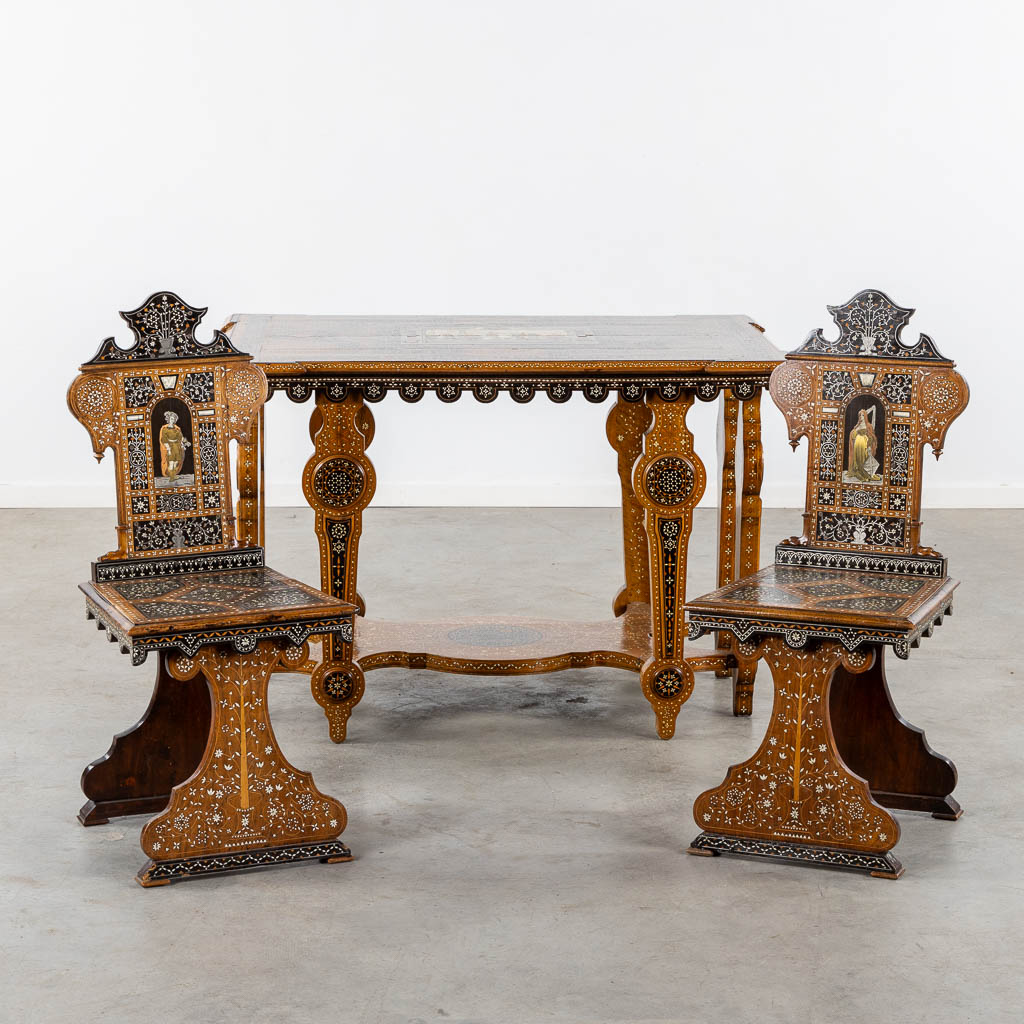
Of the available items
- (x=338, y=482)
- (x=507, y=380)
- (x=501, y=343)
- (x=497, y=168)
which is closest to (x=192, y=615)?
(x=338, y=482)

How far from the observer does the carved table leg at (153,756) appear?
4.41 m

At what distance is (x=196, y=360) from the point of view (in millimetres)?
4477

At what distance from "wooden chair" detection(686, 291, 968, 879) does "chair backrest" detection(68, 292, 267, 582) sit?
1.36 metres

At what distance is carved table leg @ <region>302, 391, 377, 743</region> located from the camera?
4.98m

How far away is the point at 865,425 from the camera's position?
14.8 feet

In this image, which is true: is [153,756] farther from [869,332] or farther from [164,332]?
[869,332]

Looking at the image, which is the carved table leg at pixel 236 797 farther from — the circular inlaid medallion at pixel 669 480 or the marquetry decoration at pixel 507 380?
the circular inlaid medallion at pixel 669 480

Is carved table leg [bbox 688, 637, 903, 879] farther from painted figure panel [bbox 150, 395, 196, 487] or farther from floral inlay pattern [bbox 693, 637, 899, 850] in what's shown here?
painted figure panel [bbox 150, 395, 196, 487]

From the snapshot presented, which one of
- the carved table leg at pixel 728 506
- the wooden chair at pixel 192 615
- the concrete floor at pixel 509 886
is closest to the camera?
the concrete floor at pixel 509 886

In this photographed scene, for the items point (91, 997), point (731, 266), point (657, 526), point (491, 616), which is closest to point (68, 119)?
point (731, 266)

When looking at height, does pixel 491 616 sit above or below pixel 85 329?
below

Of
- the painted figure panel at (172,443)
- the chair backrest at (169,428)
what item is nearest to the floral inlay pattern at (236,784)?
the chair backrest at (169,428)

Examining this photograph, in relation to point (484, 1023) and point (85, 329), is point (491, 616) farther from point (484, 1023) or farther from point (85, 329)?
point (85, 329)

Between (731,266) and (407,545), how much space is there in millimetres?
2318
